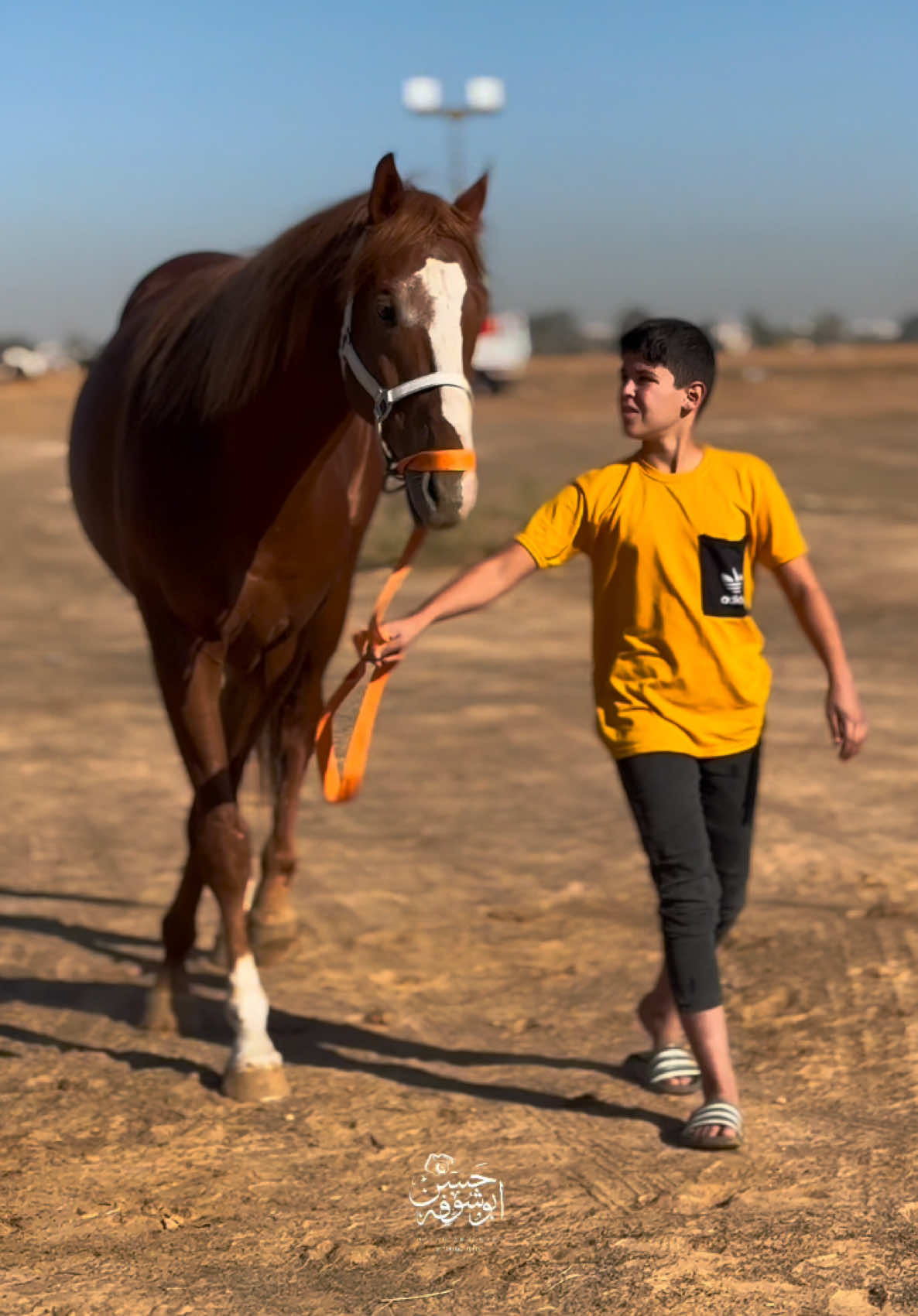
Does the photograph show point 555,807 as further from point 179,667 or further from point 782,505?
point 782,505

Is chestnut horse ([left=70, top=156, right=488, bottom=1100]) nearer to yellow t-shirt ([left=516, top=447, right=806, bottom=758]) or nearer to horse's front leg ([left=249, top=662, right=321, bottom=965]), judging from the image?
horse's front leg ([left=249, top=662, right=321, bottom=965])

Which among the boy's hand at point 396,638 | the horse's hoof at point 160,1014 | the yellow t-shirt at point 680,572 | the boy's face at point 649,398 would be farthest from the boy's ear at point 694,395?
the horse's hoof at point 160,1014

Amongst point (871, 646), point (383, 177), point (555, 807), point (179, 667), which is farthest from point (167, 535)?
point (871, 646)

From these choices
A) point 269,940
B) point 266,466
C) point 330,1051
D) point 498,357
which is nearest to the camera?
point 266,466

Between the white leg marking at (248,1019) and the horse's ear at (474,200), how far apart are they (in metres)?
2.03

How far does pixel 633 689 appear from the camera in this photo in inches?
152

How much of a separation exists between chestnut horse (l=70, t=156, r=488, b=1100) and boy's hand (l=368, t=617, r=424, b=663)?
10.3 inches

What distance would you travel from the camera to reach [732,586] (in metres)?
3.86

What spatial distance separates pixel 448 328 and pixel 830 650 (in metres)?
1.12

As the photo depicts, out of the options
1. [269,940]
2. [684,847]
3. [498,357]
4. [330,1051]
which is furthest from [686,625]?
[498,357]

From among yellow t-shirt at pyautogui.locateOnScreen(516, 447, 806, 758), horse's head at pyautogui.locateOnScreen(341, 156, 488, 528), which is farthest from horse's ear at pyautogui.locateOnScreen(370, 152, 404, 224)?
yellow t-shirt at pyautogui.locateOnScreen(516, 447, 806, 758)

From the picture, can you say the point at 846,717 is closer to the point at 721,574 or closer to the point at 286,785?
the point at 721,574

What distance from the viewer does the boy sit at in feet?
12.5

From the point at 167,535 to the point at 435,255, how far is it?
1226 millimetres
